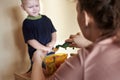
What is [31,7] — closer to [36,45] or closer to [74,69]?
[36,45]

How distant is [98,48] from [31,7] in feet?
2.00

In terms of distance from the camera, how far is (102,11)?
20.8 inches

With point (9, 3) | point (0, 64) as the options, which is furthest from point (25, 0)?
point (0, 64)

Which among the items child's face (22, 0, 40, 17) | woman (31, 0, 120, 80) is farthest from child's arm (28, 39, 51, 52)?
woman (31, 0, 120, 80)

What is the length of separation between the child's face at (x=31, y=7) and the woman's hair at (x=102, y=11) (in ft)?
1.86

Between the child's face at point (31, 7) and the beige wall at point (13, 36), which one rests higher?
the child's face at point (31, 7)

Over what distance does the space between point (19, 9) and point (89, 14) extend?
720mm

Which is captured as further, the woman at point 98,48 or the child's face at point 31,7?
the child's face at point 31,7

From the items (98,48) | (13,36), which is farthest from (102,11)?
(13,36)

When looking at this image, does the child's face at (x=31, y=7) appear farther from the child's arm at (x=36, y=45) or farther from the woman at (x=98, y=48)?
the woman at (x=98, y=48)

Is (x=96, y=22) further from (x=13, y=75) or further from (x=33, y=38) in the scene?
(x=13, y=75)

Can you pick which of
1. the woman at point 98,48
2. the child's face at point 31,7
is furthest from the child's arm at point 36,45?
the woman at point 98,48

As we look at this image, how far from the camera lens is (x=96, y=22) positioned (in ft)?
1.78

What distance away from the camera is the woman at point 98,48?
20.8 inches
